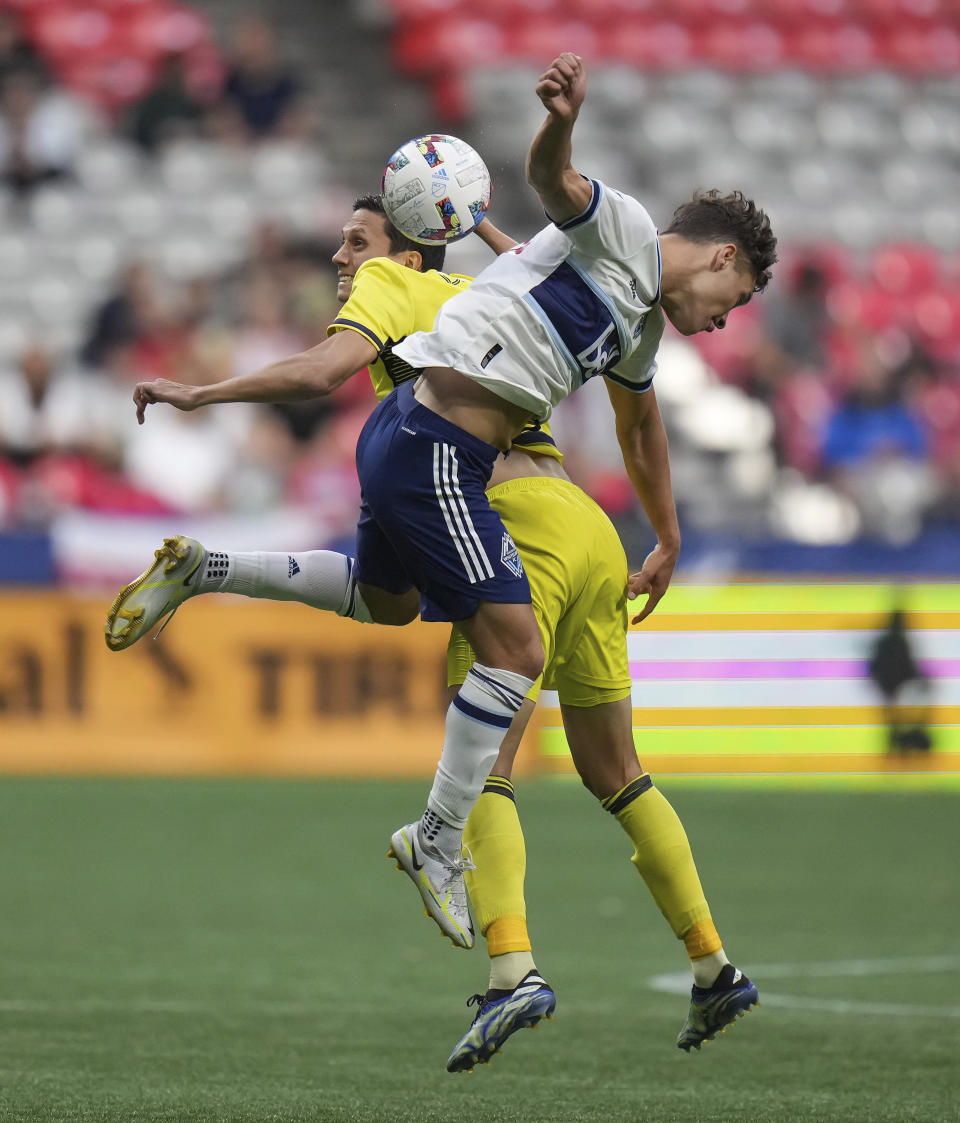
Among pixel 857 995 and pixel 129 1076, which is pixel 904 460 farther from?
pixel 129 1076

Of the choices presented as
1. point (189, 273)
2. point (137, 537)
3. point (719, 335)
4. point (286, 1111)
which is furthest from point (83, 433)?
point (286, 1111)

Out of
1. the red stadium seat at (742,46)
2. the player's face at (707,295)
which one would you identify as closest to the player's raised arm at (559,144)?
the player's face at (707,295)

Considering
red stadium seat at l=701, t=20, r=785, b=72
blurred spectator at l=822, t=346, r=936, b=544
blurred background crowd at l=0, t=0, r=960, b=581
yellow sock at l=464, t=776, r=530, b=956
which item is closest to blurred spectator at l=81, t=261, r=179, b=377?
blurred background crowd at l=0, t=0, r=960, b=581

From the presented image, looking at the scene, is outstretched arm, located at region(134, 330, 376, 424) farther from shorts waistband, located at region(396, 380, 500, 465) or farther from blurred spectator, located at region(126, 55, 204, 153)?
blurred spectator, located at region(126, 55, 204, 153)

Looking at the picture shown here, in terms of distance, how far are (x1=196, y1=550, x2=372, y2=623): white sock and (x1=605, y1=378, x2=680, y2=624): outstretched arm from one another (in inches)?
30.8

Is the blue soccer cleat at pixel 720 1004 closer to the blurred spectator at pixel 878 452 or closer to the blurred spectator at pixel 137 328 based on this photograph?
the blurred spectator at pixel 878 452

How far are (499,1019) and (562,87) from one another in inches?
83.1

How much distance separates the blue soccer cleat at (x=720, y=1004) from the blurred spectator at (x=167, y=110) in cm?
1225

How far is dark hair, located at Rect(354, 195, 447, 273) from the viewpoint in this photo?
5.33 m

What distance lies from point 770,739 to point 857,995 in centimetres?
544

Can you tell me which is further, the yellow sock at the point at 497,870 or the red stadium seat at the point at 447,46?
the red stadium seat at the point at 447,46

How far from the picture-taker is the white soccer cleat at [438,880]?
4.77 metres

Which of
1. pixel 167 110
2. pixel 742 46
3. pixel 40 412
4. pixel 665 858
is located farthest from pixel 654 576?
pixel 742 46

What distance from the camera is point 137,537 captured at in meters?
12.5
